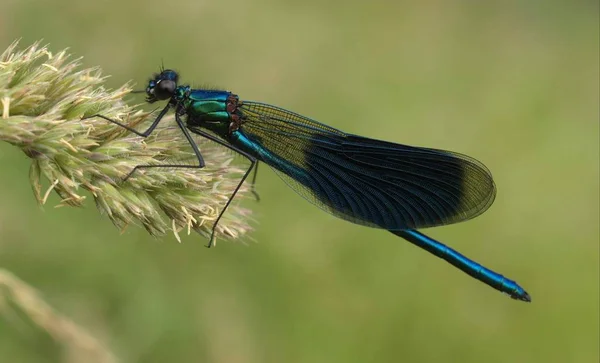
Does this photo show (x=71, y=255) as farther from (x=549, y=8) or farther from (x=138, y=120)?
(x=549, y=8)

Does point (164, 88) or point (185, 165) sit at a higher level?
point (164, 88)

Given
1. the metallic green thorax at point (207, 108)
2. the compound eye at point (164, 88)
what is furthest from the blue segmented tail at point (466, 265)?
the compound eye at point (164, 88)

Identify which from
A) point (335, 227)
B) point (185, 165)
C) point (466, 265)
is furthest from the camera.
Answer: point (335, 227)

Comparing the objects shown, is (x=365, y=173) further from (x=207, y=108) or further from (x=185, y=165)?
(x=185, y=165)

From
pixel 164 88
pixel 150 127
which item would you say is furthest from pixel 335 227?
pixel 150 127

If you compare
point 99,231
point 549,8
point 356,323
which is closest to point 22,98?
point 99,231

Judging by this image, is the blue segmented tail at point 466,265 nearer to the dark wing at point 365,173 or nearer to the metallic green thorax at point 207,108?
the dark wing at point 365,173

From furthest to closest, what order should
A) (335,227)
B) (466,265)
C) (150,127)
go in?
(335,227)
(466,265)
(150,127)
